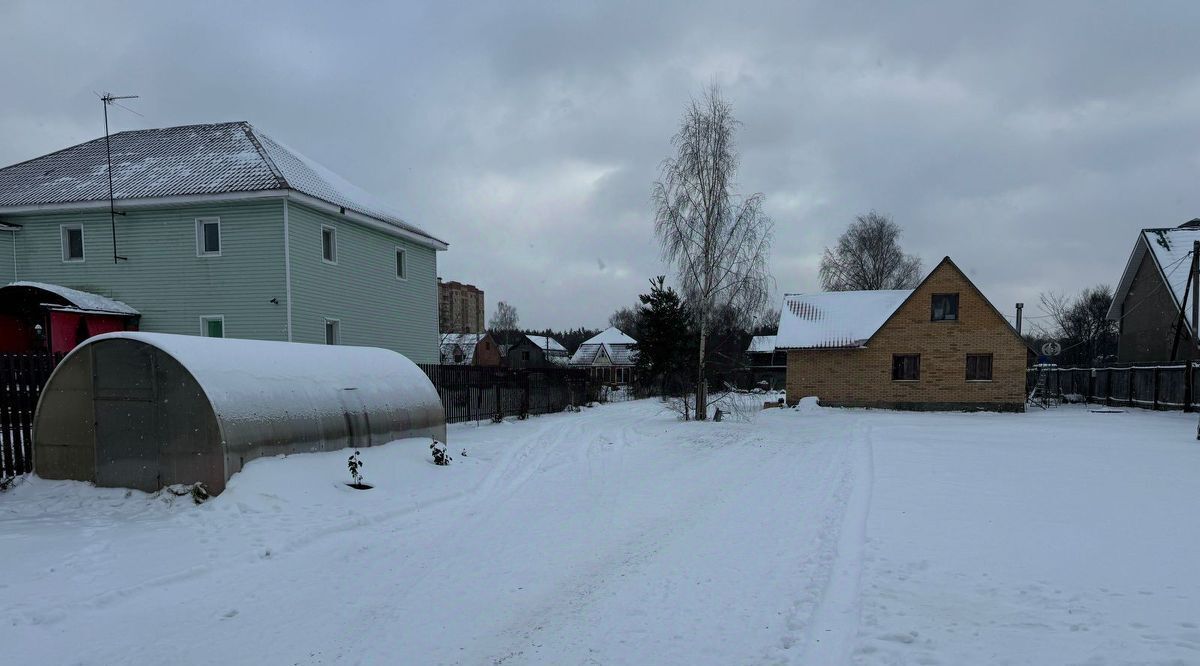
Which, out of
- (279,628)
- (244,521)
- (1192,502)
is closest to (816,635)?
(279,628)

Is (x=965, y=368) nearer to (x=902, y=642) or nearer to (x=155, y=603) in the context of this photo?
(x=902, y=642)

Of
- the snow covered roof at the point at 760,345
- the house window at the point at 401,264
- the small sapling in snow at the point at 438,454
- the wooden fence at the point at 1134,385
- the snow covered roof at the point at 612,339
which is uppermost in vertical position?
the house window at the point at 401,264

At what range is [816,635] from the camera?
4.40 meters

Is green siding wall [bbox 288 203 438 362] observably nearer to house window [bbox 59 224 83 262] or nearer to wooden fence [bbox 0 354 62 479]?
house window [bbox 59 224 83 262]

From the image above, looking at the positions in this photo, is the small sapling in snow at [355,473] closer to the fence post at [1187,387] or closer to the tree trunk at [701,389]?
the tree trunk at [701,389]

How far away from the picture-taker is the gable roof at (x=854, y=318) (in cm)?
2808

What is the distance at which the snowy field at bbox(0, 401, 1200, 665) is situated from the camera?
432 centimetres

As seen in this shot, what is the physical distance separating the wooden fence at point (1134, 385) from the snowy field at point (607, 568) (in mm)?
18078

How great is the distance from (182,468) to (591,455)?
740cm

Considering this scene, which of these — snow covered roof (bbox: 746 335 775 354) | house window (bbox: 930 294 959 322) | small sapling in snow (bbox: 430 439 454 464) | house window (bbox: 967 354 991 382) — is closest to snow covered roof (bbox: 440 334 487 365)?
snow covered roof (bbox: 746 335 775 354)

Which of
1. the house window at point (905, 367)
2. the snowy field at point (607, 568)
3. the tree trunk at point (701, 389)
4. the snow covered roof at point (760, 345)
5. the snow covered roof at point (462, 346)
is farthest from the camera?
the snow covered roof at point (462, 346)

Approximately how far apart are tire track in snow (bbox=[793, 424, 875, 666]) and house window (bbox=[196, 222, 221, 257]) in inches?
757

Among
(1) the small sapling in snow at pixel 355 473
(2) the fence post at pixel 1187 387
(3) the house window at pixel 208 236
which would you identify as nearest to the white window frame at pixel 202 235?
(3) the house window at pixel 208 236


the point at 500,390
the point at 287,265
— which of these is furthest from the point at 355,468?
the point at 287,265
